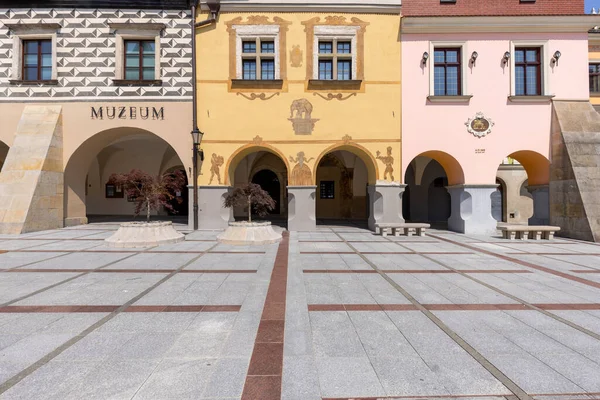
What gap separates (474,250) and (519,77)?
9062 millimetres

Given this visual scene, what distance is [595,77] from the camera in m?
17.0

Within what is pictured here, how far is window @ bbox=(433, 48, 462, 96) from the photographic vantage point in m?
12.7

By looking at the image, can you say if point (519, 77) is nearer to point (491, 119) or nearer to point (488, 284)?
point (491, 119)

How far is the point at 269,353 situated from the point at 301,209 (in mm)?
9688

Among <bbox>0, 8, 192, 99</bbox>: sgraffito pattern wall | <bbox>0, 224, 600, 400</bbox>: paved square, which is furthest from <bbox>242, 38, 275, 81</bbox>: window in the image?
<bbox>0, 224, 600, 400</bbox>: paved square

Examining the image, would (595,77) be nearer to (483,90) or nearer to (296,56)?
(483,90)

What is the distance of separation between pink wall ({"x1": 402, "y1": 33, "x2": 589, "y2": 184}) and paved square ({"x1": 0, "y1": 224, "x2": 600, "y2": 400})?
22.6 ft

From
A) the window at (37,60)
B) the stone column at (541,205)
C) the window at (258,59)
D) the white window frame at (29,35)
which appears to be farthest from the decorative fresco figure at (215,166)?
the stone column at (541,205)

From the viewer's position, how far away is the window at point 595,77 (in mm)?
16844

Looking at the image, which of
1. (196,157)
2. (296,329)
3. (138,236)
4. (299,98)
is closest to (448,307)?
(296,329)

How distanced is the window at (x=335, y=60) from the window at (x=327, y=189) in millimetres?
8706

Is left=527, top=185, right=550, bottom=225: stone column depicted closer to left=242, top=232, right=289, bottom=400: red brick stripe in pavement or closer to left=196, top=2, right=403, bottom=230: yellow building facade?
left=196, top=2, right=403, bottom=230: yellow building facade

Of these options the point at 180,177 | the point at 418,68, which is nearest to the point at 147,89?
the point at 180,177

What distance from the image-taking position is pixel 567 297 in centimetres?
460
